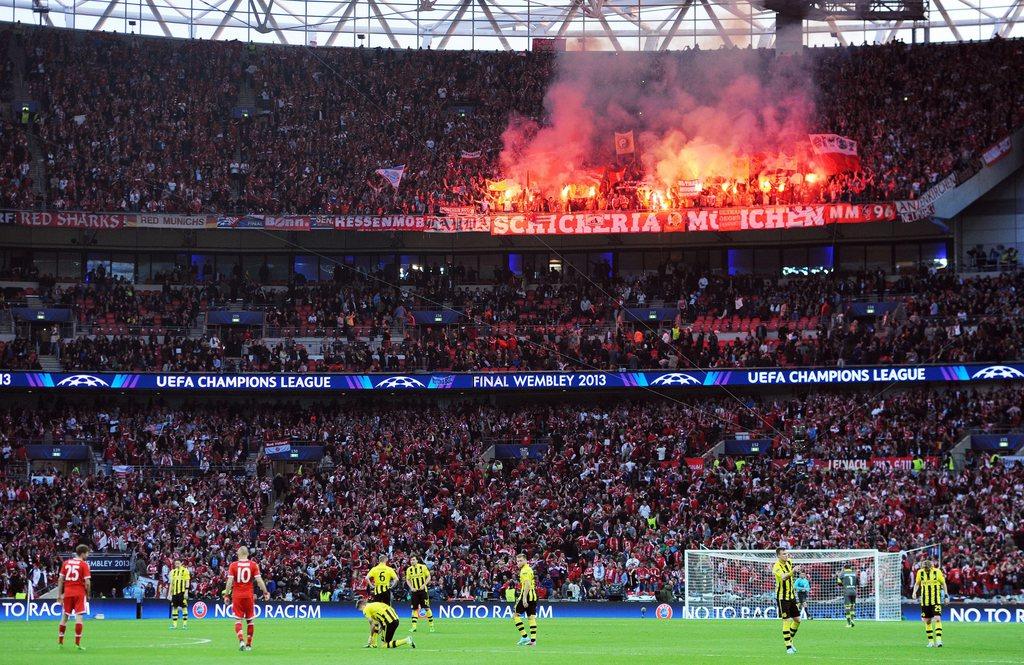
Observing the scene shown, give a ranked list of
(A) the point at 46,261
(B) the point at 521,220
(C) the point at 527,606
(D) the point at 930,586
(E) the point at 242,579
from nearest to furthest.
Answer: (E) the point at 242,579 → (C) the point at 527,606 → (D) the point at 930,586 → (B) the point at 521,220 → (A) the point at 46,261

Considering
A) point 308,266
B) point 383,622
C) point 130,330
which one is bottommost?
point 383,622

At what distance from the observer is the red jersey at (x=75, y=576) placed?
25312mm

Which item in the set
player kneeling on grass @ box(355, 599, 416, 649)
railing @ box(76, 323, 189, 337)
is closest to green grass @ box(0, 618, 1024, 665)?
player kneeling on grass @ box(355, 599, 416, 649)

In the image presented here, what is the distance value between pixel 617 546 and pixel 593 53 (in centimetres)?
3106

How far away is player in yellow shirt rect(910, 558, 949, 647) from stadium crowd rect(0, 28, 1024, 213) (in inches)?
1239

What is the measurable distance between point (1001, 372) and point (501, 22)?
33.5 metres

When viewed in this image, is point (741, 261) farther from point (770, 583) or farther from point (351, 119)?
point (770, 583)

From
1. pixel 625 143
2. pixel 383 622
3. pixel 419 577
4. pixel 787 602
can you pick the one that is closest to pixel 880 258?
pixel 625 143

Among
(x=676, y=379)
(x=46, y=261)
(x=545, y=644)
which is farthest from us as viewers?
(x=46, y=261)

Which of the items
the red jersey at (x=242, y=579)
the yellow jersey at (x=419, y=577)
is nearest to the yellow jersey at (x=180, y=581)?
the yellow jersey at (x=419, y=577)

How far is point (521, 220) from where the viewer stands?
60.2 meters

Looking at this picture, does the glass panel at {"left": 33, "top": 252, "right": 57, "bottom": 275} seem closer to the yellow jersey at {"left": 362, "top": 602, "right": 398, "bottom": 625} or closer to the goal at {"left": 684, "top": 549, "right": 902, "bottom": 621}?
the goal at {"left": 684, "top": 549, "right": 902, "bottom": 621}

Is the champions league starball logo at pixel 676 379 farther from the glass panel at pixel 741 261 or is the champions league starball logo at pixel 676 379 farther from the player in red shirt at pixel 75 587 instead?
the player in red shirt at pixel 75 587

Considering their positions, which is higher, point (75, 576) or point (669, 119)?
point (669, 119)
